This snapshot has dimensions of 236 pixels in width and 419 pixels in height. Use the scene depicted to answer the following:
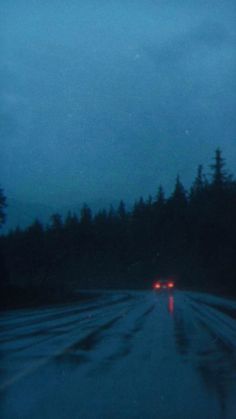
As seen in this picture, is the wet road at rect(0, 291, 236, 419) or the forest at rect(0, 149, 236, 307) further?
the forest at rect(0, 149, 236, 307)

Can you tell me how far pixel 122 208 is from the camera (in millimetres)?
184000

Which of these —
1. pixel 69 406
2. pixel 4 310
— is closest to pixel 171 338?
pixel 69 406

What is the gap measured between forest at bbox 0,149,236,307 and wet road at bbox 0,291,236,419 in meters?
55.6

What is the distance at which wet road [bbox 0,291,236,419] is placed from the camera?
39.3ft

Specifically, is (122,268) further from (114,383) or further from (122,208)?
(114,383)

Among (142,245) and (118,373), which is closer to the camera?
(118,373)

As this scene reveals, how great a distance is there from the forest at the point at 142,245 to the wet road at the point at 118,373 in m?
55.6

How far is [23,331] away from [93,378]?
1309 centimetres

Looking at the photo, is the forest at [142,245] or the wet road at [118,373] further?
the forest at [142,245]

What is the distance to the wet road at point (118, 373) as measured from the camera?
39.3ft

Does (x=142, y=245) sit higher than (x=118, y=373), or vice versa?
(x=142, y=245)

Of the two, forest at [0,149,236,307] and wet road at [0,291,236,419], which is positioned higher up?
forest at [0,149,236,307]

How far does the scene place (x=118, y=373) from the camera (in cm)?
1595

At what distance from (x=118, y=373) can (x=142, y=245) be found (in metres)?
139
